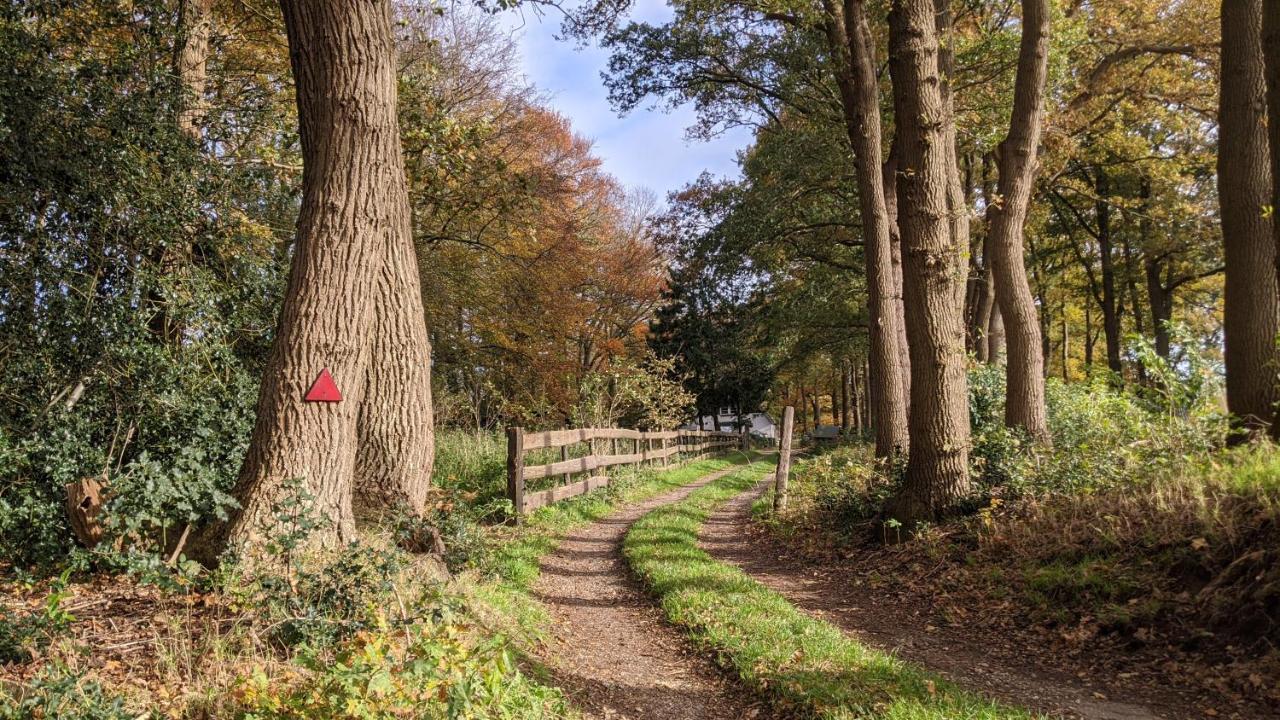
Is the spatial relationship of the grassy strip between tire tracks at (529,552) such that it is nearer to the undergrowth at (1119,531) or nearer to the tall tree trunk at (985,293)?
the undergrowth at (1119,531)

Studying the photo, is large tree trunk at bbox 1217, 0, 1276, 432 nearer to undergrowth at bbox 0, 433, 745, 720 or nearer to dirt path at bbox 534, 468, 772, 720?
dirt path at bbox 534, 468, 772, 720

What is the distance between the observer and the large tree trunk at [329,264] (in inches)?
189

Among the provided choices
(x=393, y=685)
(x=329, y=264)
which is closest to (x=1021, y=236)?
(x=329, y=264)

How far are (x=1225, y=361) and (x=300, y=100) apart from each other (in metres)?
9.24

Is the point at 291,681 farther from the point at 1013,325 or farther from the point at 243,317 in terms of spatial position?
the point at 1013,325

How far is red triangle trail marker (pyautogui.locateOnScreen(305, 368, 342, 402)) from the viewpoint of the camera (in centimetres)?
485

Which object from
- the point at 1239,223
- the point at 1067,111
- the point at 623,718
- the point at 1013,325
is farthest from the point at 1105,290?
the point at 623,718

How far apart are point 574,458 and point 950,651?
805 centimetres

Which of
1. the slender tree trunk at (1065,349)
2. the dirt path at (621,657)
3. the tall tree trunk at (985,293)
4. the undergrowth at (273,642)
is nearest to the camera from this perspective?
the undergrowth at (273,642)

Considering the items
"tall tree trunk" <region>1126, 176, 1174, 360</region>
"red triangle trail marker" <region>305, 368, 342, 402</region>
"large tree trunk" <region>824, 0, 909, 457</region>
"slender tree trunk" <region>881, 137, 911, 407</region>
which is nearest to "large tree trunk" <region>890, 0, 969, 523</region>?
"large tree trunk" <region>824, 0, 909, 457</region>

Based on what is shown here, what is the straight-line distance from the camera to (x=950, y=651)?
17.1 ft

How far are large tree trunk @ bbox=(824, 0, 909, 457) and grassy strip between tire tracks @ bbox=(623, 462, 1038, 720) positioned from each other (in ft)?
15.1

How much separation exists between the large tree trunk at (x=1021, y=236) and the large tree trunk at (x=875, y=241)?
1590mm

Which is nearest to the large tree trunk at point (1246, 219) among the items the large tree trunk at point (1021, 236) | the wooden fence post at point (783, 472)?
the large tree trunk at point (1021, 236)
